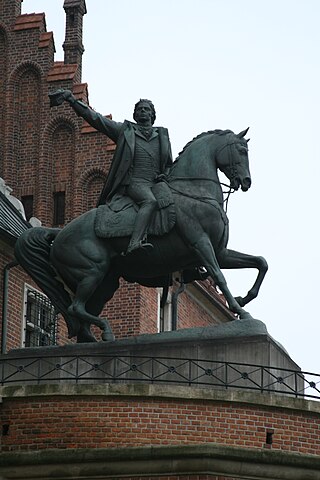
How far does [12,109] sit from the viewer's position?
46.8 m

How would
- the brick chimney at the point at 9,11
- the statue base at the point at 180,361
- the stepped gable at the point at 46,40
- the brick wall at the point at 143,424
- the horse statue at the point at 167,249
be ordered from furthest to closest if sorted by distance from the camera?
1. the brick chimney at the point at 9,11
2. the stepped gable at the point at 46,40
3. the horse statue at the point at 167,249
4. the statue base at the point at 180,361
5. the brick wall at the point at 143,424

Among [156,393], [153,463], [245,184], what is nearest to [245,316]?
[245,184]

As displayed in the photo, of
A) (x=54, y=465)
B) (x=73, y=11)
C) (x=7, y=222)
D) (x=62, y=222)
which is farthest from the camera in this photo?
(x=73, y=11)

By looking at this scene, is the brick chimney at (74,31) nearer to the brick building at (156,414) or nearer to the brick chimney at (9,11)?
the brick chimney at (9,11)

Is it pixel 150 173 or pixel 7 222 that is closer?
pixel 150 173

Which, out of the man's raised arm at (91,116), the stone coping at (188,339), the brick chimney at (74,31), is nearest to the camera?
the stone coping at (188,339)

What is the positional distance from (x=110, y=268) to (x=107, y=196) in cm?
126

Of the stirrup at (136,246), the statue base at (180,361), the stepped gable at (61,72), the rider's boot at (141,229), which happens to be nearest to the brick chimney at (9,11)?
the stepped gable at (61,72)

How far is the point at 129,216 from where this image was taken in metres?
32.8

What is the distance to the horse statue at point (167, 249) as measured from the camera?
32562 millimetres

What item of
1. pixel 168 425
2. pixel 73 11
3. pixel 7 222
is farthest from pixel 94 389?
pixel 73 11

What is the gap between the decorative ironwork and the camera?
31562mm

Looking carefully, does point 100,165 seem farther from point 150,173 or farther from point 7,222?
point 150,173

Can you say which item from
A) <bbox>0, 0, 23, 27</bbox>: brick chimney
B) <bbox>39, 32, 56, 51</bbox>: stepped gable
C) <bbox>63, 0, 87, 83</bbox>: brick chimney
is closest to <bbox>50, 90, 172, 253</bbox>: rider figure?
<bbox>39, 32, 56, 51</bbox>: stepped gable
